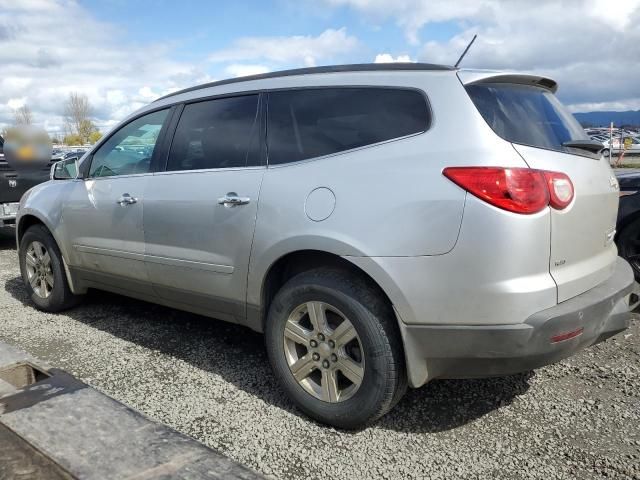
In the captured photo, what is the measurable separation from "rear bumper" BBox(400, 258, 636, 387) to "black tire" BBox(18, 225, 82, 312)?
3.33m

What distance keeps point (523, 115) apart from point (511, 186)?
20.7 inches

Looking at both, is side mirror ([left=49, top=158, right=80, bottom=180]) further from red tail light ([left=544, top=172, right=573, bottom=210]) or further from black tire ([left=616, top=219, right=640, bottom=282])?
black tire ([left=616, top=219, right=640, bottom=282])

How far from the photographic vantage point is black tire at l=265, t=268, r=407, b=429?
2.54 meters

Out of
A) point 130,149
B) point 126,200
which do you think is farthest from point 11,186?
point 126,200

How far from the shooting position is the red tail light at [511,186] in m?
2.26

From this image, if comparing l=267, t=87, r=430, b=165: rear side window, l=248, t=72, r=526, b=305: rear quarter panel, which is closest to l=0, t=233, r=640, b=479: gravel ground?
l=248, t=72, r=526, b=305: rear quarter panel

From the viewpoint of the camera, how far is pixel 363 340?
8.45 ft

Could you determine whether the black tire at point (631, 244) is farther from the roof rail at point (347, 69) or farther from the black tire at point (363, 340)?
the black tire at point (363, 340)

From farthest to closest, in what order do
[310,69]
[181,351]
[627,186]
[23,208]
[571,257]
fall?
1. [23,208]
2. [627,186]
3. [181,351]
4. [310,69]
5. [571,257]

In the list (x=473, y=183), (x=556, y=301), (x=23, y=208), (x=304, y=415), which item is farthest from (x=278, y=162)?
(x=23, y=208)

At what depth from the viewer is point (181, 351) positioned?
3.89 m

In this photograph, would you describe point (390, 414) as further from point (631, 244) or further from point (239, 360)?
point (631, 244)

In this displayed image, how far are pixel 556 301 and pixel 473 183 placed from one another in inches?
24.7

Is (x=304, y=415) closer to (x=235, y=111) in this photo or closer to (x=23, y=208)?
(x=235, y=111)
